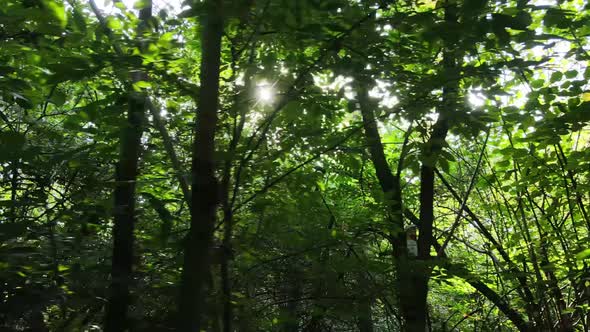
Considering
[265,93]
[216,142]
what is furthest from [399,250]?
[265,93]

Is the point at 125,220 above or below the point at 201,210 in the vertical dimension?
above

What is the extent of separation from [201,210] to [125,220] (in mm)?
916

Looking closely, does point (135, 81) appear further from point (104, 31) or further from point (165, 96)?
point (165, 96)

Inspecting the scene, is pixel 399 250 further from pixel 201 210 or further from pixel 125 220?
pixel 201 210

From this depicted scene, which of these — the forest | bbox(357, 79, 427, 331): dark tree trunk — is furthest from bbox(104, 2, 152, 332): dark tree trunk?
bbox(357, 79, 427, 331): dark tree trunk

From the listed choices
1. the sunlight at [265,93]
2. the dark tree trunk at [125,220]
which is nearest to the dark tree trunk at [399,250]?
the sunlight at [265,93]

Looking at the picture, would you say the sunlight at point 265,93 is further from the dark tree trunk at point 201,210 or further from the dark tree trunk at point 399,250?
the dark tree trunk at point 201,210

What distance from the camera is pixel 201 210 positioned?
1.14m

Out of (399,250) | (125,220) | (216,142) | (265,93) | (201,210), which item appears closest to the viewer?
(201,210)

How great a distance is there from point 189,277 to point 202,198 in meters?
0.19

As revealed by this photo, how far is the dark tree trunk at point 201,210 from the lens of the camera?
1075 millimetres

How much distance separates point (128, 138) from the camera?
77.3 inches

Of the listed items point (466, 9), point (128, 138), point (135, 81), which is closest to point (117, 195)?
point (128, 138)

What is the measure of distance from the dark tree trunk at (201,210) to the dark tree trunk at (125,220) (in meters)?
0.68
